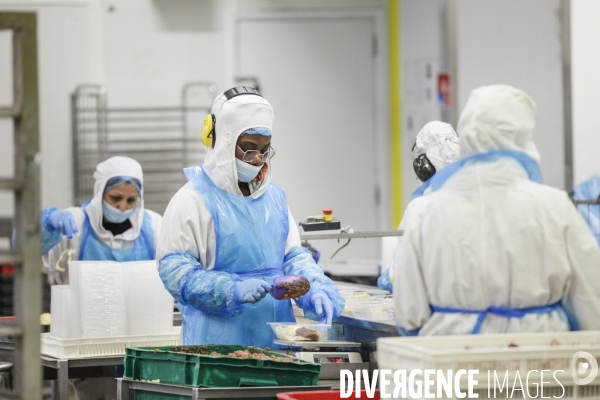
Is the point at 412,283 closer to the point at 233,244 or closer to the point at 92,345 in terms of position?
the point at 233,244

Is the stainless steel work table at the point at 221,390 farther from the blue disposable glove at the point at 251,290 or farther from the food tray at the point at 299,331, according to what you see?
the blue disposable glove at the point at 251,290

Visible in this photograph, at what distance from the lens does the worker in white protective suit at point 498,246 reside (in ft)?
7.43

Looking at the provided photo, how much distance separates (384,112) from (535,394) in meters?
5.05

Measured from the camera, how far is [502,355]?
2.08 metres

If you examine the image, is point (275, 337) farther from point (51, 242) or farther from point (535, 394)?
point (51, 242)

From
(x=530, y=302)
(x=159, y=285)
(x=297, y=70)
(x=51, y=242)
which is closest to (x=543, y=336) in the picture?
(x=530, y=302)

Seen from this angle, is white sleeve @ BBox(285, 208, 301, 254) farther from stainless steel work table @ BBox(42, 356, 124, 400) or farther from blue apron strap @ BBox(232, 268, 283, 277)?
stainless steel work table @ BBox(42, 356, 124, 400)

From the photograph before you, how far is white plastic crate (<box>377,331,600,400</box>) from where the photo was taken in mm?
2062

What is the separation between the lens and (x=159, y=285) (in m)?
3.73

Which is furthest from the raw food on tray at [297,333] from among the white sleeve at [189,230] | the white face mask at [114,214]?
the white face mask at [114,214]

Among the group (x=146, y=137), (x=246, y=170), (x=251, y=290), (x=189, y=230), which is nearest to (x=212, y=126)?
(x=246, y=170)

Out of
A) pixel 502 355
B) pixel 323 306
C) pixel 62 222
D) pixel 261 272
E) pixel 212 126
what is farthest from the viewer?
pixel 62 222

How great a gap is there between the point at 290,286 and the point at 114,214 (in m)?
1.93

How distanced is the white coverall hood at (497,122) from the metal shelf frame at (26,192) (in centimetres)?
106
